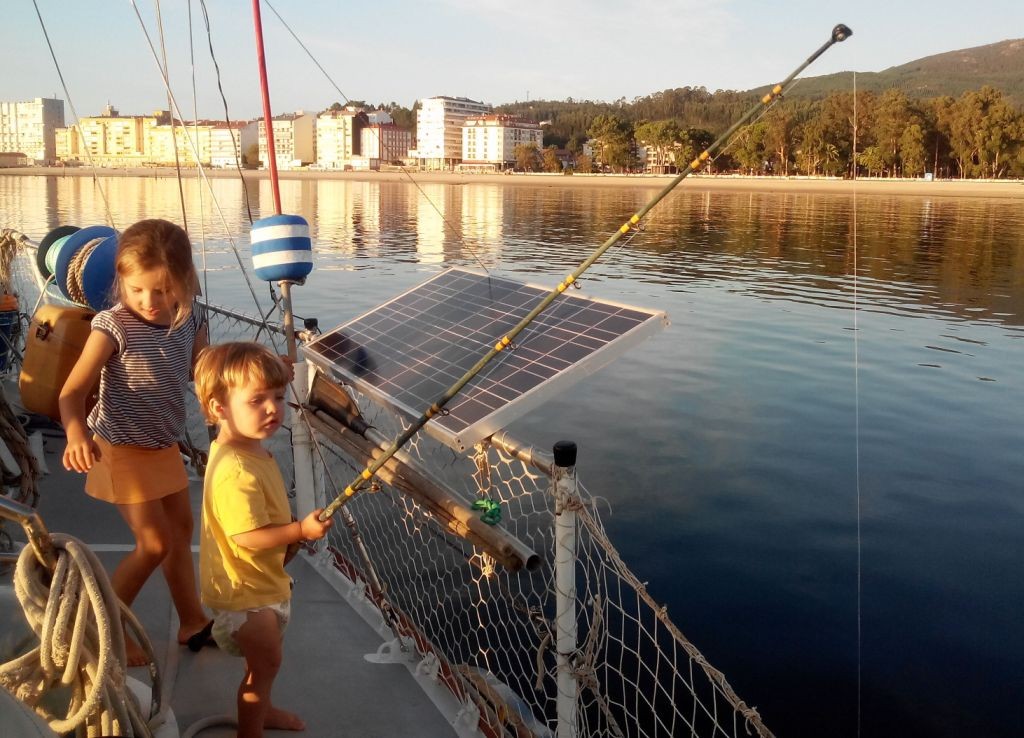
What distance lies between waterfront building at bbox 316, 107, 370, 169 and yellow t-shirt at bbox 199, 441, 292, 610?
159906mm

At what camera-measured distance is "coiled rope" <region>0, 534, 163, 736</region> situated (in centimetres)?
187

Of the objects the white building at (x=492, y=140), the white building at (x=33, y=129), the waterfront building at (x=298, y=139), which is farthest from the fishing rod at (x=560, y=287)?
the waterfront building at (x=298, y=139)

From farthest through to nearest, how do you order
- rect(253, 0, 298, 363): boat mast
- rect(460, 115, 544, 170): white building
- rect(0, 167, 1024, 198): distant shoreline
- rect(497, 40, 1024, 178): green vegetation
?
1. rect(460, 115, 544, 170): white building
2. rect(497, 40, 1024, 178): green vegetation
3. rect(0, 167, 1024, 198): distant shoreline
4. rect(253, 0, 298, 363): boat mast

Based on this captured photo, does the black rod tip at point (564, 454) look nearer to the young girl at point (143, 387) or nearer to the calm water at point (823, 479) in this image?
the young girl at point (143, 387)

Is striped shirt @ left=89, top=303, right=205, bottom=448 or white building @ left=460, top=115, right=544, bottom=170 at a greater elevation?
white building @ left=460, top=115, right=544, bottom=170

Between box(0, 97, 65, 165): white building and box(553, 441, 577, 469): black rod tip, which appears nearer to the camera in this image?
box(553, 441, 577, 469): black rod tip

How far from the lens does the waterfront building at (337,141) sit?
520 ft

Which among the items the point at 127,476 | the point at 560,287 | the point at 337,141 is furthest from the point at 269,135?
the point at 337,141

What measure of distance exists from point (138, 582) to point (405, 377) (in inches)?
48.3

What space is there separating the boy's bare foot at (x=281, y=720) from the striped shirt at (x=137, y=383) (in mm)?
941

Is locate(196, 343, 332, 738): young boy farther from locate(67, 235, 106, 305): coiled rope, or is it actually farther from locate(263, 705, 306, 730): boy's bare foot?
locate(67, 235, 106, 305): coiled rope

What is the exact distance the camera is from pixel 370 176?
130875 millimetres

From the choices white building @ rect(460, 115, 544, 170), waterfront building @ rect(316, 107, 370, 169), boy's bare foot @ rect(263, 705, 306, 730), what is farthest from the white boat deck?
waterfront building @ rect(316, 107, 370, 169)

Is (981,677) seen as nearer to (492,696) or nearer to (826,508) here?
(826,508)
